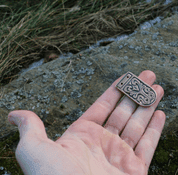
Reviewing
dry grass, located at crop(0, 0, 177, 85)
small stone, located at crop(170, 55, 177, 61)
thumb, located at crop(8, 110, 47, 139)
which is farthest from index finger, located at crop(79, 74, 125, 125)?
dry grass, located at crop(0, 0, 177, 85)

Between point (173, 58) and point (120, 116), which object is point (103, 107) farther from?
point (173, 58)

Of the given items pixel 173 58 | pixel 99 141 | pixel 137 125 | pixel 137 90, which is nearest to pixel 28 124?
pixel 99 141

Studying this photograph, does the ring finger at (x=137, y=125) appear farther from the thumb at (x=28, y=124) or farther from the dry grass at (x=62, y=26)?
the dry grass at (x=62, y=26)

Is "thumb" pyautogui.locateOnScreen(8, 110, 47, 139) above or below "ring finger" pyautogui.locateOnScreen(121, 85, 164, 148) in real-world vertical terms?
above

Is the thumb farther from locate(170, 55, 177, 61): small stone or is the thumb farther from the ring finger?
locate(170, 55, 177, 61): small stone

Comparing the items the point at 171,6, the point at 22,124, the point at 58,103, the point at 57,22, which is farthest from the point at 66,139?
the point at 171,6

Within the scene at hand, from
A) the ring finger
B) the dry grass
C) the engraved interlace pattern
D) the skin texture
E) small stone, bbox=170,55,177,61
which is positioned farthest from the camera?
the dry grass
